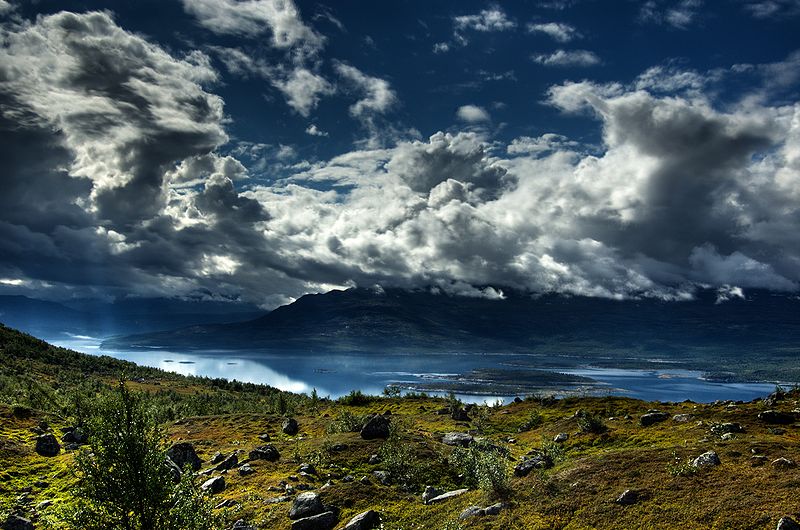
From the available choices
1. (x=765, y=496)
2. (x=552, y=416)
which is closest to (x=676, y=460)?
(x=765, y=496)

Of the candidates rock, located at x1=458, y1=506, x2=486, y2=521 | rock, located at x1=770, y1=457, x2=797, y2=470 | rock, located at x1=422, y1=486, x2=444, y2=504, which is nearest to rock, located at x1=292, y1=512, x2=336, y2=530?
rock, located at x1=422, y1=486, x2=444, y2=504

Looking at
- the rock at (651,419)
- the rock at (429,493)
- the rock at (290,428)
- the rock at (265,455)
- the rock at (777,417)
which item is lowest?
the rock at (290,428)

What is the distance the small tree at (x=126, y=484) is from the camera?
33.8 metres

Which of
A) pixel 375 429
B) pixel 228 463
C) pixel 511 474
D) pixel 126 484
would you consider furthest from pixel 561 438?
pixel 126 484

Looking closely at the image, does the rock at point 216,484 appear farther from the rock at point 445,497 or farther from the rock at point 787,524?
the rock at point 787,524

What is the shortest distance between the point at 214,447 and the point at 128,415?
56674 mm

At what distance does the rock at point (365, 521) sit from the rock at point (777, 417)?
194ft

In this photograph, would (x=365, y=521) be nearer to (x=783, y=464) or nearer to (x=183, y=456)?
(x=783, y=464)

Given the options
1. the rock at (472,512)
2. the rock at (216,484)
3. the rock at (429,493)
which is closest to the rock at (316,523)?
the rock at (429,493)

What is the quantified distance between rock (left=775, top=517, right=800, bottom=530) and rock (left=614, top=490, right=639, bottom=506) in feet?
33.8

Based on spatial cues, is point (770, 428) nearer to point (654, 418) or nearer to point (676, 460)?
point (654, 418)

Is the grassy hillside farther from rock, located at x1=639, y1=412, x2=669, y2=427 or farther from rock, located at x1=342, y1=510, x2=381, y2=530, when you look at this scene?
rock, located at x1=342, y1=510, x2=381, y2=530

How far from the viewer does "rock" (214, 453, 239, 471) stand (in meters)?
67.9

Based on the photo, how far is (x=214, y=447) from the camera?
86000mm
